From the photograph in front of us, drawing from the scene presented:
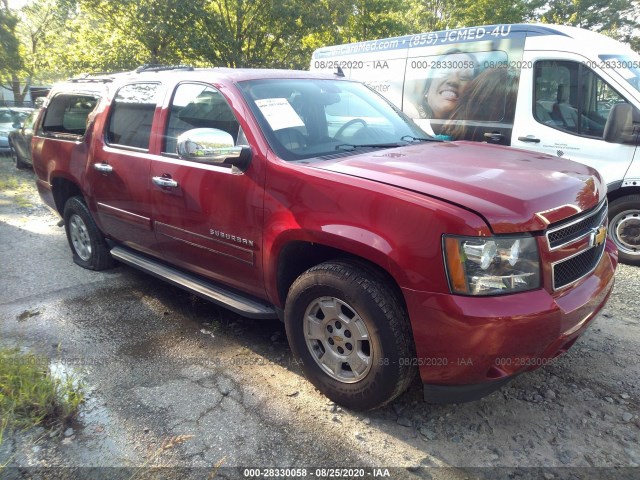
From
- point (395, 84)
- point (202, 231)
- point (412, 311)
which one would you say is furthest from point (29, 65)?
point (412, 311)

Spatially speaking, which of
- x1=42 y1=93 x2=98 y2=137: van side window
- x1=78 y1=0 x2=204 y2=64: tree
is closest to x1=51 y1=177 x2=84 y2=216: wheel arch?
x1=42 y1=93 x2=98 y2=137: van side window

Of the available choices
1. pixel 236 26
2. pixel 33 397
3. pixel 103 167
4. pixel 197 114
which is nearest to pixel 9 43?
pixel 236 26

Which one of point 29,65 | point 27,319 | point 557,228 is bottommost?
point 27,319

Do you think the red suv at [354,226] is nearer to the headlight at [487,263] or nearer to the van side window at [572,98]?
the headlight at [487,263]

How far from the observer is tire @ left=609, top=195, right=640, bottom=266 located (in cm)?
488

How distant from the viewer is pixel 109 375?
3041 millimetres

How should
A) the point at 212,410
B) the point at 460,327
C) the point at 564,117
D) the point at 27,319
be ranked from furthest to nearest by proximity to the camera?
1. the point at 564,117
2. the point at 27,319
3. the point at 212,410
4. the point at 460,327

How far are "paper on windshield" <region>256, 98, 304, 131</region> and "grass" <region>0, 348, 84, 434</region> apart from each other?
77.1 inches

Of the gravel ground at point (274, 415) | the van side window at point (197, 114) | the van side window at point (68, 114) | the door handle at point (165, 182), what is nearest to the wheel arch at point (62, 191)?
the van side window at point (68, 114)

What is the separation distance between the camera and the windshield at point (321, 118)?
2.95 m

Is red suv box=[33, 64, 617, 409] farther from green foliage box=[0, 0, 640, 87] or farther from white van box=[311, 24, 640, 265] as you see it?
green foliage box=[0, 0, 640, 87]

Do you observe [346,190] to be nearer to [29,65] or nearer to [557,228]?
[557,228]

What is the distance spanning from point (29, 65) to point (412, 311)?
29.6 meters

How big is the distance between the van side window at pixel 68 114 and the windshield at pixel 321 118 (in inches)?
83.5
